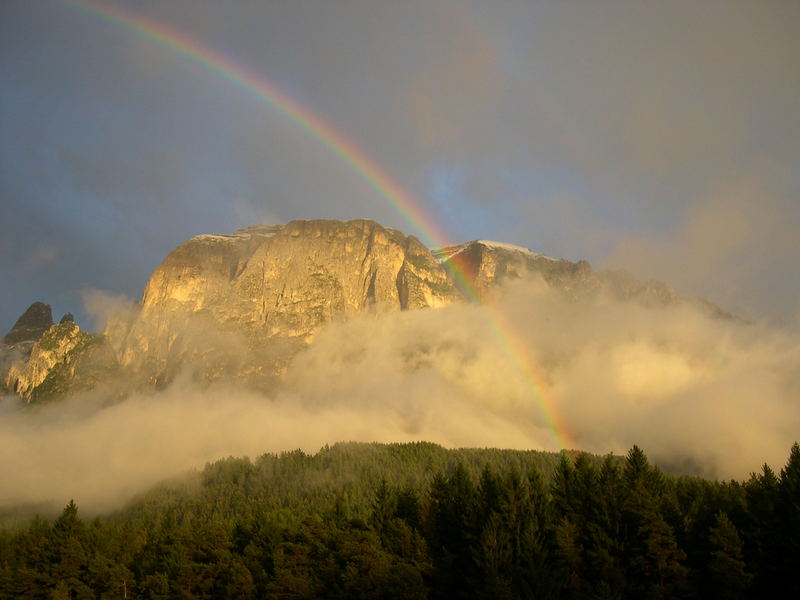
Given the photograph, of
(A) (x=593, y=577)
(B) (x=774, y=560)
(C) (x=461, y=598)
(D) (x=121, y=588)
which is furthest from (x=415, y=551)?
(D) (x=121, y=588)

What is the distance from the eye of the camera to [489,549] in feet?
187

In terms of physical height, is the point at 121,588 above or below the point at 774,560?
below

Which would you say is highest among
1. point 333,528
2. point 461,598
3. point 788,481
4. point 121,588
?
point 788,481

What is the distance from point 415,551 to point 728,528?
3218 cm

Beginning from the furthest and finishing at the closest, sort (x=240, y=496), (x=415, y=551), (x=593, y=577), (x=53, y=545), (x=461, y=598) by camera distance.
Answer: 1. (x=240, y=496)
2. (x=53, y=545)
3. (x=415, y=551)
4. (x=461, y=598)
5. (x=593, y=577)

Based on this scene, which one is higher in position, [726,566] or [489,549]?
[726,566]

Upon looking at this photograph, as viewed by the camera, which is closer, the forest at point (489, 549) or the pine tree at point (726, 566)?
the pine tree at point (726, 566)

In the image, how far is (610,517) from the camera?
193 ft

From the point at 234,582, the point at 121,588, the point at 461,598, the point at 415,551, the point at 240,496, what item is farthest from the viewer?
the point at 240,496

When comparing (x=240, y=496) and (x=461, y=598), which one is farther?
(x=240, y=496)

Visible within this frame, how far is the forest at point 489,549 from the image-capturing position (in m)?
53.4

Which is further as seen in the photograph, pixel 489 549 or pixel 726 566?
pixel 489 549

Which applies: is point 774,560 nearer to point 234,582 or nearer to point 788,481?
point 788,481

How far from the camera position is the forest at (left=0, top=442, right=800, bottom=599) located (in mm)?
53406
